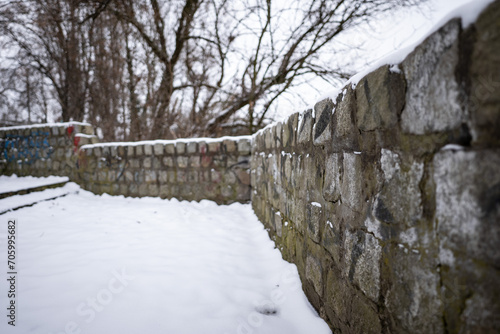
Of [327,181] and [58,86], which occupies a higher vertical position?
[58,86]

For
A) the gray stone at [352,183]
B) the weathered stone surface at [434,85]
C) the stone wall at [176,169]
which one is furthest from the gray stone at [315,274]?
the stone wall at [176,169]

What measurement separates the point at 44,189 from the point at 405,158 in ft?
19.2

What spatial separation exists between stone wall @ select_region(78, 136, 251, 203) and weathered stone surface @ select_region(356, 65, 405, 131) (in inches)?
135

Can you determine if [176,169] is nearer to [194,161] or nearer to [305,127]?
[194,161]

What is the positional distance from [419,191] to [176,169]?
170 inches

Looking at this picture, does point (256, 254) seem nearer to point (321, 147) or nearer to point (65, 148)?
point (321, 147)

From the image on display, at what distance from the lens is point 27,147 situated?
19.2ft

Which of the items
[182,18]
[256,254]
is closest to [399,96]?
[256,254]

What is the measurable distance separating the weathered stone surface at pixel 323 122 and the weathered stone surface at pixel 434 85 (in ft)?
1.60

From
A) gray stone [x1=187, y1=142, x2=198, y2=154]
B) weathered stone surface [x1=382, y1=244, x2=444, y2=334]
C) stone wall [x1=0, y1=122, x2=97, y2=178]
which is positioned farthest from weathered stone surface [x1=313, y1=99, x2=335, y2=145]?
stone wall [x1=0, y1=122, x2=97, y2=178]

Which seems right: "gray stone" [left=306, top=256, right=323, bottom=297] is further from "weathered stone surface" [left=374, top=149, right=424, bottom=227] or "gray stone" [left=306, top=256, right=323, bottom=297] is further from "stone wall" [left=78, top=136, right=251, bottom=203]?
"stone wall" [left=78, top=136, right=251, bottom=203]

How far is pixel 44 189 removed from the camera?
466cm

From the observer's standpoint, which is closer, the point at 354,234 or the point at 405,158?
the point at 405,158

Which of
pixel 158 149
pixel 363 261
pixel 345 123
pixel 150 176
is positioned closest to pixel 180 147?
pixel 158 149
